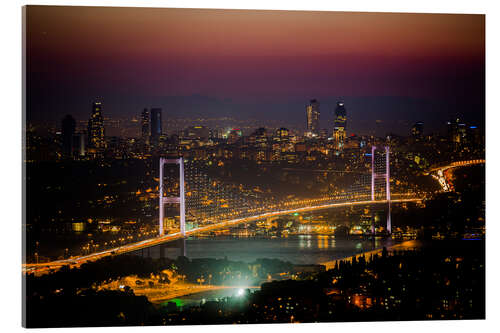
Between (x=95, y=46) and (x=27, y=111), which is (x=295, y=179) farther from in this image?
(x=27, y=111)

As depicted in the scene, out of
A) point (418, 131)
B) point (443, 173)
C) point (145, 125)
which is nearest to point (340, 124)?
point (418, 131)

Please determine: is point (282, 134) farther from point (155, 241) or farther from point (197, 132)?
point (155, 241)

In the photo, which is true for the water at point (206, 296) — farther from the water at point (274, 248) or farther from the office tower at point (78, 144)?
the office tower at point (78, 144)

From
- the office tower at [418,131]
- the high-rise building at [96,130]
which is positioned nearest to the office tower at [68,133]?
the high-rise building at [96,130]

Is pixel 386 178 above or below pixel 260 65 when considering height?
below

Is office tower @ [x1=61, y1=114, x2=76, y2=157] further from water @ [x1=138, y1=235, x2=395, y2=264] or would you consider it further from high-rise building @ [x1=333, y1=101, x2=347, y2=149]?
high-rise building @ [x1=333, y1=101, x2=347, y2=149]

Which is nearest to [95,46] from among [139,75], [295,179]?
[139,75]
